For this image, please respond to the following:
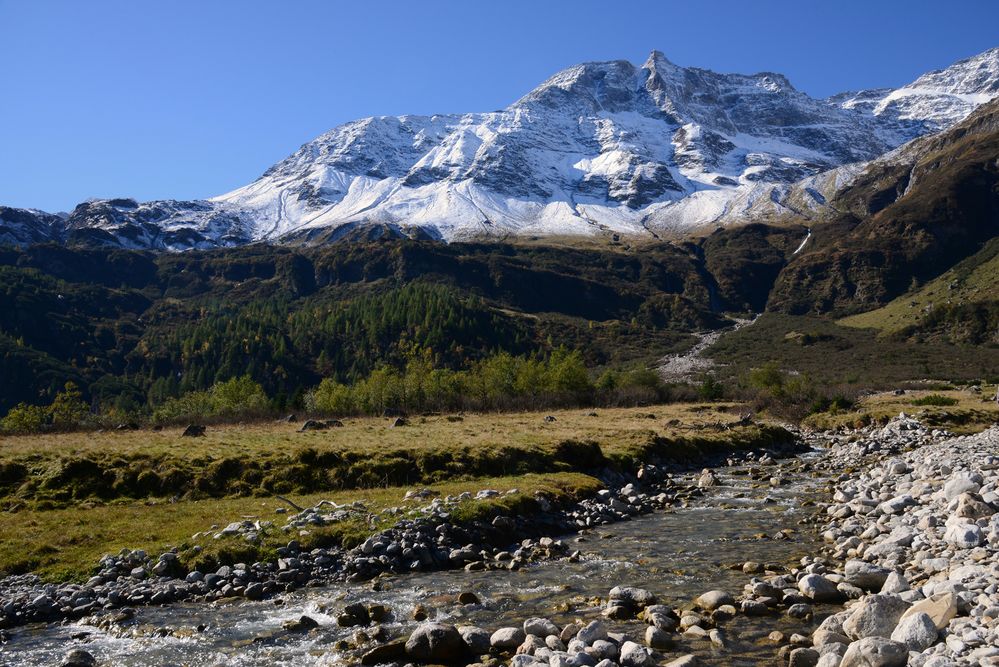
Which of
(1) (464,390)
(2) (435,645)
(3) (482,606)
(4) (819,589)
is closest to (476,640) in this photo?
(2) (435,645)

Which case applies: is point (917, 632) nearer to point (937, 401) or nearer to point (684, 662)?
point (684, 662)

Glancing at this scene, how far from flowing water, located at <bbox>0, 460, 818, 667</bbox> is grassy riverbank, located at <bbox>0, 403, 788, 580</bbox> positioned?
12.5 ft

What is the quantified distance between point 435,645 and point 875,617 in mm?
9009

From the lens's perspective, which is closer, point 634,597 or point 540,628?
point 540,628

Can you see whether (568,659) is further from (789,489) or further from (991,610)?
(789,489)

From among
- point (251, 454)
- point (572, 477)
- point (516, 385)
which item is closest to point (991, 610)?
point (572, 477)

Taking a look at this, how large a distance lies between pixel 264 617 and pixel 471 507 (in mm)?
10342

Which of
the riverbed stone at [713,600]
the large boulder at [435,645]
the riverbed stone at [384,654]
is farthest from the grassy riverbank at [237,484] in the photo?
the riverbed stone at [713,600]

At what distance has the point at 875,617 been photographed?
42.2 feet

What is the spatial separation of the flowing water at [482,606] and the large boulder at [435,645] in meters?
1.46

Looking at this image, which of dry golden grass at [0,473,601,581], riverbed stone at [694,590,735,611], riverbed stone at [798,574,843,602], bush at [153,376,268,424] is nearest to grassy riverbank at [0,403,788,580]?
dry golden grass at [0,473,601,581]

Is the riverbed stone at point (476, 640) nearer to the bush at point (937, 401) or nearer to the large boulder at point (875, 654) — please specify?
the large boulder at point (875, 654)

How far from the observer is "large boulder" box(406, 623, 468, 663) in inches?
531

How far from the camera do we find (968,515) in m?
19.2
